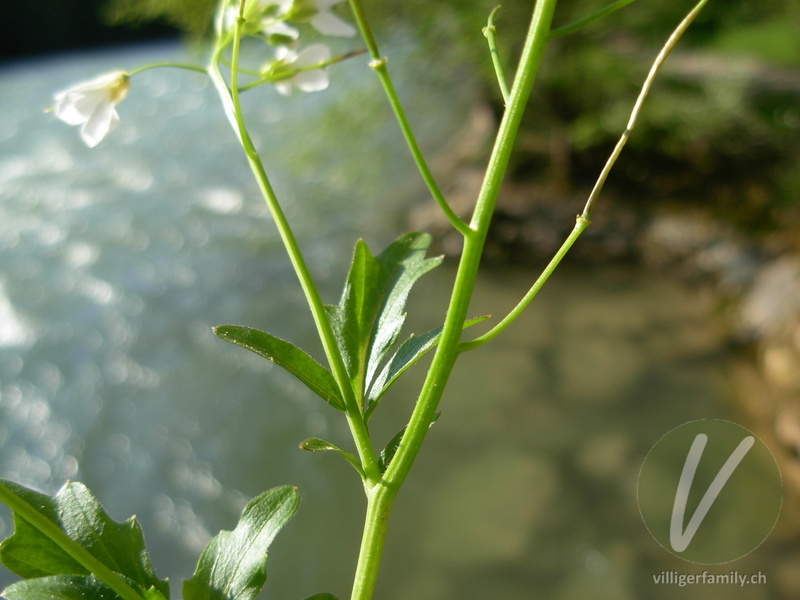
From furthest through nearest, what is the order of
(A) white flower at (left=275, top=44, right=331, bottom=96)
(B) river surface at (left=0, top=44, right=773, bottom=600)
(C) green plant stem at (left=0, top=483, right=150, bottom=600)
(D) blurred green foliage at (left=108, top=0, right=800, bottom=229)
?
1. (D) blurred green foliage at (left=108, top=0, right=800, bottom=229)
2. (B) river surface at (left=0, top=44, right=773, bottom=600)
3. (A) white flower at (left=275, top=44, right=331, bottom=96)
4. (C) green plant stem at (left=0, top=483, right=150, bottom=600)

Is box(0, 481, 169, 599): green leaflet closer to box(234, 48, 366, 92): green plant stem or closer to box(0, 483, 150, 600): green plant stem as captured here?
box(0, 483, 150, 600): green plant stem

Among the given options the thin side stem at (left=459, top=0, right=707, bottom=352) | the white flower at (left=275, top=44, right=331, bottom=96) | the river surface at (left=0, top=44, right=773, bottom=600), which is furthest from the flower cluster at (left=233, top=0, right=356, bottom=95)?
the river surface at (left=0, top=44, right=773, bottom=600)

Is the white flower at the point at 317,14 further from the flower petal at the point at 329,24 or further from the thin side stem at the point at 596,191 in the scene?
the thin side stem at the point at 596,191

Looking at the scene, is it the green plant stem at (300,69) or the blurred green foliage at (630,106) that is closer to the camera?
the green plant stem at (300,69)

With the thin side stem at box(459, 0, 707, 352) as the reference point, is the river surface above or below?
below

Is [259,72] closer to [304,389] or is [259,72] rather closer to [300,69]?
[300,69]

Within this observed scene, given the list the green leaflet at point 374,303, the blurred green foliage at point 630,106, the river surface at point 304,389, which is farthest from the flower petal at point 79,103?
the blurred green foliage at point 630,106

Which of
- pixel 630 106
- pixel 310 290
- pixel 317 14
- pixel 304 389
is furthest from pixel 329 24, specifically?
pixel 630 106
